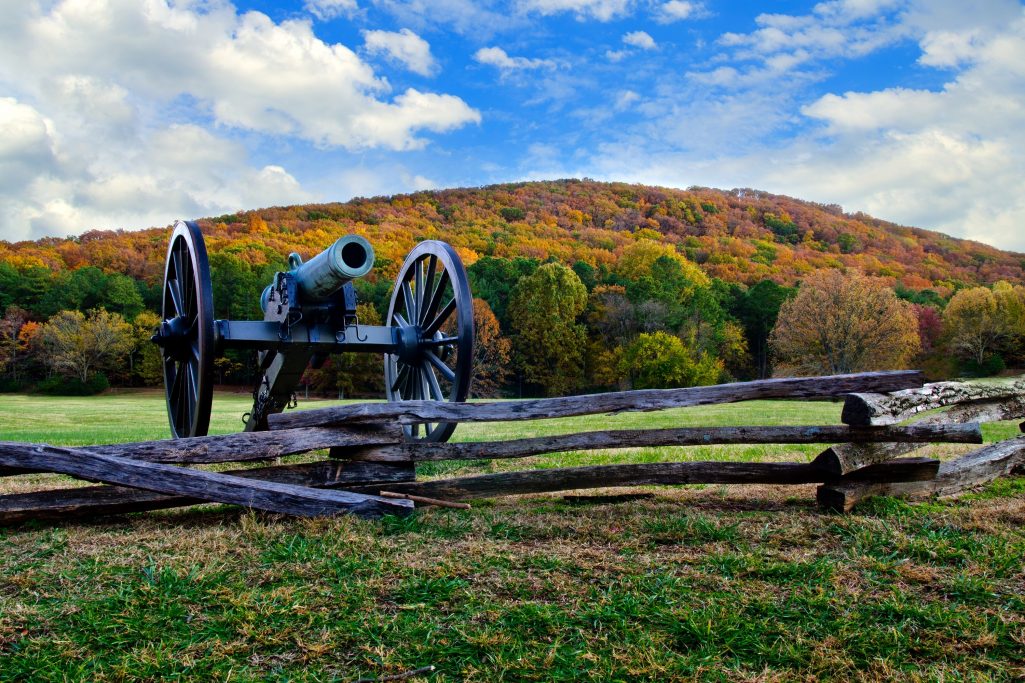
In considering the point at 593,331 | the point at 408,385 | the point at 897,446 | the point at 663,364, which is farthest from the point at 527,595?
the point at 593,331

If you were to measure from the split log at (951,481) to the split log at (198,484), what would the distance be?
311cm

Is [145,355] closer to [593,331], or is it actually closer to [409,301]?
[593,331]

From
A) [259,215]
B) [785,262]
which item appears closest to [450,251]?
[259,215]

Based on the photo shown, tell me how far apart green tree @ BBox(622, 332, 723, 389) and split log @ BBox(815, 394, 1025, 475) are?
3771 centimetres

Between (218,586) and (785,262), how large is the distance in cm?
7482

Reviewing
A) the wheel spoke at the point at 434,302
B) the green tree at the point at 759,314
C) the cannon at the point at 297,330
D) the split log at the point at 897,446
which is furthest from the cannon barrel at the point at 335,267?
the green tree at the point at 759,314

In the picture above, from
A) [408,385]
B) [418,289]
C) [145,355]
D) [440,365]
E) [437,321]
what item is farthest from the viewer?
[145,355]

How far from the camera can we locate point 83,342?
A: 45.3 metres

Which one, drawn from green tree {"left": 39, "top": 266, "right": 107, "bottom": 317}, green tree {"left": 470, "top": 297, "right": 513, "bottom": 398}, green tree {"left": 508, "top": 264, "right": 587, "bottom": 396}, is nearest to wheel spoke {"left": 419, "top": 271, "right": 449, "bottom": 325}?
green tree {"left": 470, "top": 297, "right": 513, "bottom": 398}

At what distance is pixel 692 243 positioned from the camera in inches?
3034

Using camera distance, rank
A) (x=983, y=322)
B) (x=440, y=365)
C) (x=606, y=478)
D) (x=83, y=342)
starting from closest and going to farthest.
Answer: (x=606, y=478), (x=440, y=365), (x=83, y=342), (x=983, y=322)

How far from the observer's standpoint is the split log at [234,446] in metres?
4.89

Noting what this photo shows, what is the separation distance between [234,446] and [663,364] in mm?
40743

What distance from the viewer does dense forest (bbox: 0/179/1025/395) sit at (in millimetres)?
46250
